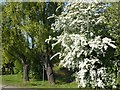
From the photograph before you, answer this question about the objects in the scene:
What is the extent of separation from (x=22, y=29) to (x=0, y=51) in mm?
3274

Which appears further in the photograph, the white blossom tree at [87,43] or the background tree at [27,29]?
the background tree at [27,29]

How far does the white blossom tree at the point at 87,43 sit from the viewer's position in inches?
340

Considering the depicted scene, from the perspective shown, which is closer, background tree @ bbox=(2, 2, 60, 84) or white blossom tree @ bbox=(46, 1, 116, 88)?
white blossom tree @ bbox=(46, 1, 116, 88)

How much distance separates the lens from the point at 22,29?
18688mm

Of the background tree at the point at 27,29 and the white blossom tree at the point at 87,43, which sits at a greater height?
the background tree at the point at 27,29

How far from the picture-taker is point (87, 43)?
8648 mm

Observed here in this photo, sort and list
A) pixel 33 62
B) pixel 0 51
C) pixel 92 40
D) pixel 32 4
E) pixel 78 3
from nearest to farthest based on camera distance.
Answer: pixel 92 40, pixel 78 3, pixel 32 4, pixel 0 51, pixel 33 62

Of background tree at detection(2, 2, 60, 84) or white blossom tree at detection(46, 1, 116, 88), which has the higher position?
background tree at detection(2, 2, 60, 84)

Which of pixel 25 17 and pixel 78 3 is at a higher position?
pixel 25 17

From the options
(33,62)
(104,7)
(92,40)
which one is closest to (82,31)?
(92,40)

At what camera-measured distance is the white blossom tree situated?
28.3 feet

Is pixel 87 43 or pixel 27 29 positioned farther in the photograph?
pixel 27 29

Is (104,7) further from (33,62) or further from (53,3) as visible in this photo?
(33,62)

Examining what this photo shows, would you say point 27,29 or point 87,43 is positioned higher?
point 27,29
